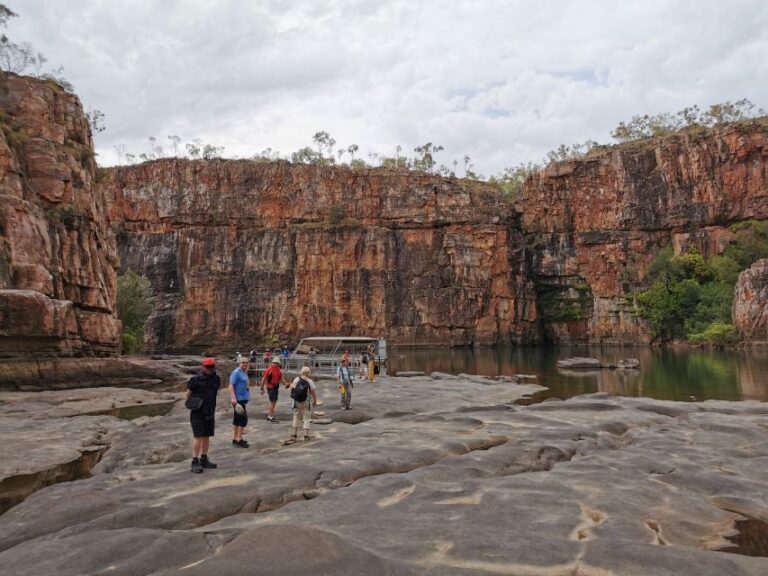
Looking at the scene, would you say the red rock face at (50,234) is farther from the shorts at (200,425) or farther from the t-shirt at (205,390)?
the shorts at (200,425)

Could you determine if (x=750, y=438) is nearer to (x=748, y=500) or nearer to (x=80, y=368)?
(x=748, y=500)

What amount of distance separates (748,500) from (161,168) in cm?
9638

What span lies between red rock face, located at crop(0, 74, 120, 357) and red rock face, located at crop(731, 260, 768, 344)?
6350 cm

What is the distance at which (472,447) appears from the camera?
13102mm

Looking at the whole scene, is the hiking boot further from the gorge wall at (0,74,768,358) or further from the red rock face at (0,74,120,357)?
the gorge wall at (0,74,768,358)

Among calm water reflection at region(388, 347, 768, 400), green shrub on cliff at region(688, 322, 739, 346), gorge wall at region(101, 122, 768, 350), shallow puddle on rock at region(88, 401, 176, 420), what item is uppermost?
gorge wall at region(101, 122, 768, 350)

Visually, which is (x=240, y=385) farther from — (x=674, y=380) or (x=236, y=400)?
(x=674, y=380)

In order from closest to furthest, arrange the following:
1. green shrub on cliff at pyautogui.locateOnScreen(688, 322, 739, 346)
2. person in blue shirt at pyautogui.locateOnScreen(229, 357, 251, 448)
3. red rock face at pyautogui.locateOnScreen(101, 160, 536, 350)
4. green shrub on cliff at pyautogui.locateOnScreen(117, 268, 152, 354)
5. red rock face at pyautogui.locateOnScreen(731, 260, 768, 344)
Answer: person in blue shirt at pyautogui.locateOnScreen(229, 357, 251, 448)
green shrub on cliff at pyautogui.locateOnScreen(117, 268, 152, 354)
red rock face at pyautogui.locateOnScreen(731, 260, 768, 344)
green shrub on cliff at pyautogui.locateOnScreen(688, 322, 739, 346)
red rock face at pyautogui.locateOnScreen(101, 160, 536, 350)

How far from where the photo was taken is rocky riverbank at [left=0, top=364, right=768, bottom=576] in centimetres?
612

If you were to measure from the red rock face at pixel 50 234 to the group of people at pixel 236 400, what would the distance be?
16.9 m

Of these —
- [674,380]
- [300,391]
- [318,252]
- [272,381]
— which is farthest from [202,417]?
[318,252]

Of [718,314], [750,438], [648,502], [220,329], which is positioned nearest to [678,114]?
[718,314]

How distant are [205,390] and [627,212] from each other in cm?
8941

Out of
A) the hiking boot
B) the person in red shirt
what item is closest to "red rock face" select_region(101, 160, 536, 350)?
the person in red shirt
